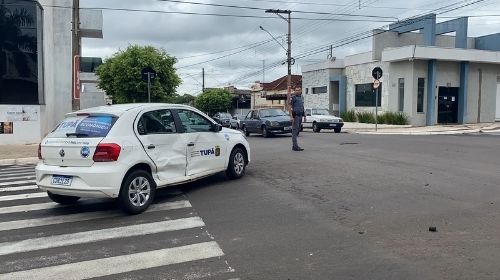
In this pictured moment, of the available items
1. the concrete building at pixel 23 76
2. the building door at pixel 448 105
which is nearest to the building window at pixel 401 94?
the building door at pixel 448 105

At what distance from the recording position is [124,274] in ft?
15.9

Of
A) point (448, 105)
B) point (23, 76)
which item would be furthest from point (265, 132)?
point (448, 105)

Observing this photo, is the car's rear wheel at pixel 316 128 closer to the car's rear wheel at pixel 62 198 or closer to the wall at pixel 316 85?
the wall at pixel 316 85

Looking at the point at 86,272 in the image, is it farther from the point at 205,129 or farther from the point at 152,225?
the point at 205,129

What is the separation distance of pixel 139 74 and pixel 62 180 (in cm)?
2794

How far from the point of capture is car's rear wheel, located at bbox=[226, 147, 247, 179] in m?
10.1

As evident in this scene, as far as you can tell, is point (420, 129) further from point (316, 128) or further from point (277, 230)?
point (277, 230)

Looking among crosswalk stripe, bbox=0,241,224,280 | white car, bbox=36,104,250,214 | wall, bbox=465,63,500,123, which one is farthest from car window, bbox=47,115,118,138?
wall, bbox=465,63,500,123

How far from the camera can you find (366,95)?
35.2 meters

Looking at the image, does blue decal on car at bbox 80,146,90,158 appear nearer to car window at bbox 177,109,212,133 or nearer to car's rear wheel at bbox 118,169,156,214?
car's rear wheel at bbox 118,169,156,214

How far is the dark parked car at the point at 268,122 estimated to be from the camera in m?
23.2

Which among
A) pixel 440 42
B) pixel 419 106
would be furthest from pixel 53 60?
pixel 440 42

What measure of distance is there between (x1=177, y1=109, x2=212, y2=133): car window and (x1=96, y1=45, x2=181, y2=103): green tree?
81.4ft

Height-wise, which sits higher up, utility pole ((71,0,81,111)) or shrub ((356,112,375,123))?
utility pole ((71,0,81,111))
